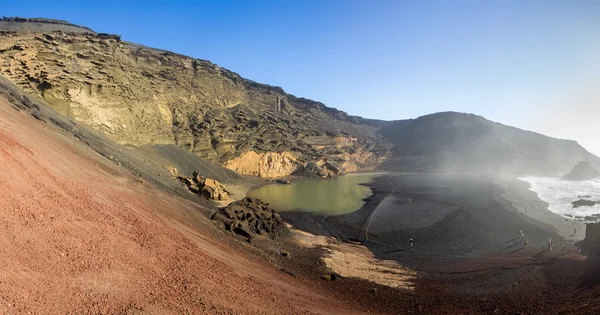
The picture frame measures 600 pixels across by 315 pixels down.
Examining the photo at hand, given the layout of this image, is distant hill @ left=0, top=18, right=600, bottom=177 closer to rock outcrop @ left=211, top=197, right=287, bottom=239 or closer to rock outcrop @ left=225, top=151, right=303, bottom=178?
rock outcrop @ left=225, top=151, right=303, bottom=178

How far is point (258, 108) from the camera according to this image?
94.3m

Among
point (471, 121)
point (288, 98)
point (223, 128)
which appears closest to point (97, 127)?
point (223, 128)

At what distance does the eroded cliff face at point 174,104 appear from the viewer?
37.0 m

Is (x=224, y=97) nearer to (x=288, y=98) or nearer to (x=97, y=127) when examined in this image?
(x=288, y=98)

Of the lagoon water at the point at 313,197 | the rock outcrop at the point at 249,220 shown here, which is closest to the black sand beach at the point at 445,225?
the lagoon water at the point at 313,197

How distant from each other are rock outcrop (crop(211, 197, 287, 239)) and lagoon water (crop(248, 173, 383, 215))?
1338cm

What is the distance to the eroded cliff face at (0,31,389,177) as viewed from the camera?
37000 mm

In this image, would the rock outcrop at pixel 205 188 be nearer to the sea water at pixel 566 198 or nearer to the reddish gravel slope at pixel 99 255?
the reddish gravel slope at pixel 99 255

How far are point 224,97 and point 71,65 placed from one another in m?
46.3

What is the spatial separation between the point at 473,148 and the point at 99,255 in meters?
134

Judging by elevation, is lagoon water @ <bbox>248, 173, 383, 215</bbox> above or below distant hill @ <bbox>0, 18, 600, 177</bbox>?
below

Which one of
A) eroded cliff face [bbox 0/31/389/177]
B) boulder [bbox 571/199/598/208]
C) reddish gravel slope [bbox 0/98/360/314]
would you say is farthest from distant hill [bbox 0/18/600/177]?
boulder [bbox 571/199/598/208]

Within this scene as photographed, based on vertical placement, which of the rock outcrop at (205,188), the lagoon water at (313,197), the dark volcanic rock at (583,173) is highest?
the dark volcanic rock at (583,173)

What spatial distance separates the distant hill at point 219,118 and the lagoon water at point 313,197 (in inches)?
574
